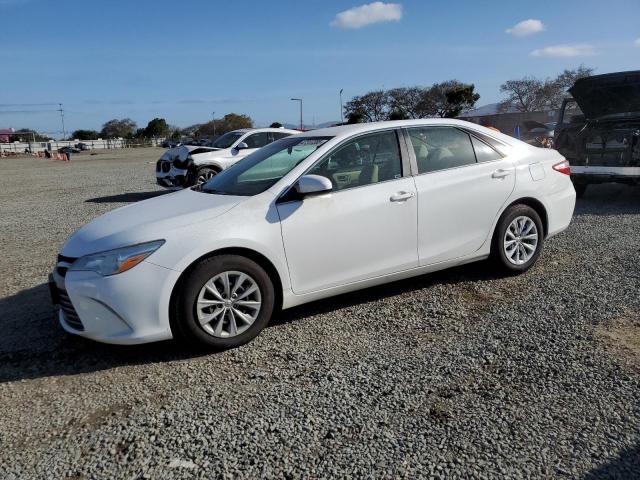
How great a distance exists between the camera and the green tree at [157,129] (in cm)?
→ 11500

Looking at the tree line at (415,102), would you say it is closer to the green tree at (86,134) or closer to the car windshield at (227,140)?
the car windshield at (227,140)

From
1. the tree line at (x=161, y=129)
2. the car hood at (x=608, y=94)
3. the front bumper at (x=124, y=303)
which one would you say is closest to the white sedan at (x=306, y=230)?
the front bumper at (x=124, y=303)

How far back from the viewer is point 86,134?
12450 cm

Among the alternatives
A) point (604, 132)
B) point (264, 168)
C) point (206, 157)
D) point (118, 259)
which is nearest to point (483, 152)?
point (264, 168)

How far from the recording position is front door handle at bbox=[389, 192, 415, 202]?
4391 mm

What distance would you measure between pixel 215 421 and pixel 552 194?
400 centimetres

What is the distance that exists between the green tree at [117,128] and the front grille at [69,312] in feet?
421

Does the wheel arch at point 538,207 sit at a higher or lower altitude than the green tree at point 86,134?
lower

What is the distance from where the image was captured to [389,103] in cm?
6812

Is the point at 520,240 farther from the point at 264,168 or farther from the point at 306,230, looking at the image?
the point at 264,168

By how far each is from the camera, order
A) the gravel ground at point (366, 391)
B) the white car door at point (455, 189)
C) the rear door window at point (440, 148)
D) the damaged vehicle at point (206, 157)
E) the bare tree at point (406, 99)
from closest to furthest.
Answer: the gravel ground at point (366, 391), the white car door at point (455, 189), the rear door window at point (440, 148), the damaged vehicle at point (206, 157), the bare tree at point (406, 99)

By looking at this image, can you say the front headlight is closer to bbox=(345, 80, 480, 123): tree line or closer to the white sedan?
the white sedan

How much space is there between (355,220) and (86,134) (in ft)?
441

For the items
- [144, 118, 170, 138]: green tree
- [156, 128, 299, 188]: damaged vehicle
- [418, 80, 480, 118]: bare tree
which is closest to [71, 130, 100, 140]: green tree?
[144, 118, 170, 138]: green tree
